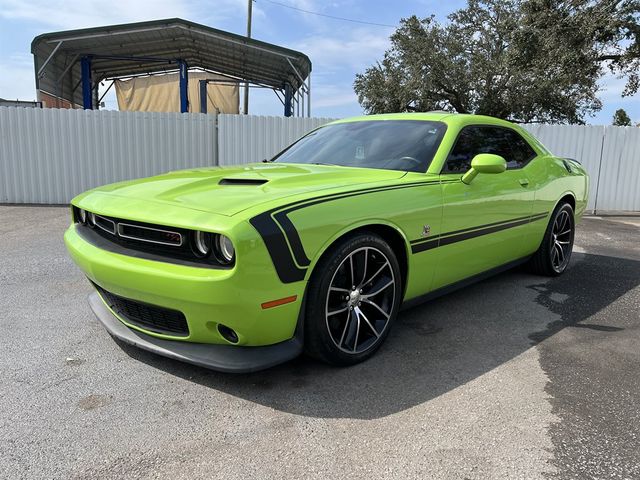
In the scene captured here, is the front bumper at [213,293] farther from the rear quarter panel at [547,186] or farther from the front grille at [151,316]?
the rear quarter panel at [547,186]

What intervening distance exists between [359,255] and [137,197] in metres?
1.26

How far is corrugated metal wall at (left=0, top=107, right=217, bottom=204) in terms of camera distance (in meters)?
9.41

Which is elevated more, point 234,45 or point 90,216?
point 234,45

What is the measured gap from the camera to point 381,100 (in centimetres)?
2669

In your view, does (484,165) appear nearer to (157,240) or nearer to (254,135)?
(157,240)

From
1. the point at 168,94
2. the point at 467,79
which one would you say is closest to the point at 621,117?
the point at 467,79

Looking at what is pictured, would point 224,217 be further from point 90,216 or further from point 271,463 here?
point 90,216

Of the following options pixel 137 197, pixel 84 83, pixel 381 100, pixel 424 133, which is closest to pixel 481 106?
pixel 381 100

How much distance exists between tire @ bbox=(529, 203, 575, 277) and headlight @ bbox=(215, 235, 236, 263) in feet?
11.2

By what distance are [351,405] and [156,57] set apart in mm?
17200

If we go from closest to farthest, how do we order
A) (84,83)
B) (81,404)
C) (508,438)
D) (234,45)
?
(508,438)
(81,404)
(234,45)
(84,83)

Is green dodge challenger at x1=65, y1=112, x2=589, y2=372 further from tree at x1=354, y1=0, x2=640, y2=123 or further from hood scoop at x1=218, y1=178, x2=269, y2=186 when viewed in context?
tree at x1=354, y1=0, x2=640, y2=123

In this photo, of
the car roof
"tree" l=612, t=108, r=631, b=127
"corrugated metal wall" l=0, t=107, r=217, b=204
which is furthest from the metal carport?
"tree" l=612, t=108, r=631, b=127

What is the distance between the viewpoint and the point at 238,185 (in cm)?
278
